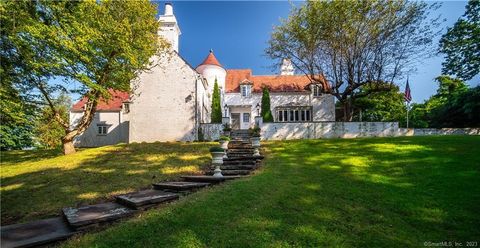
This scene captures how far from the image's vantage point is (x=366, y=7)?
18.5 m

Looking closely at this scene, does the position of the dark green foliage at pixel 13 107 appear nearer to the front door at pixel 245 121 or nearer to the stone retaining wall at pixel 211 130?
the stone retaining wall at pixel 211 130

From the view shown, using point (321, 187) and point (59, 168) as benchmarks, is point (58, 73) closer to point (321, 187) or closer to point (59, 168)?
point (59, 168)

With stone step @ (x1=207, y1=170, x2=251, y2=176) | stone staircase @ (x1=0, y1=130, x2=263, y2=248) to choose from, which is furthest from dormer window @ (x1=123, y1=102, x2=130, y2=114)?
stone staircase @ (x1=0, y1=130, x2=263, y2=248)

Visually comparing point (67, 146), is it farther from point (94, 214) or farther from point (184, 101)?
point (94, 214)

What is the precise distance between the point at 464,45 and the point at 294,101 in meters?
15.4

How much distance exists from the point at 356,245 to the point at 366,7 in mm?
19974

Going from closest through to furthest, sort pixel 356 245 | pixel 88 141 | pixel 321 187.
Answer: pixel 356 245
pixel 321 187
pixel 88 141

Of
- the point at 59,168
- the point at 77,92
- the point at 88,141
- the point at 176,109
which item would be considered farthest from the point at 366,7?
the point at 88,141

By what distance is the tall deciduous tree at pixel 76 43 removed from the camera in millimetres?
12180

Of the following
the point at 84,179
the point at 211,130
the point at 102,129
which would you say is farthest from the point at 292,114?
the point at 84,179

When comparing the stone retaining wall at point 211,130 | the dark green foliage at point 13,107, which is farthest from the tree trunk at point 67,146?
the stone retaining wall at point 211,130

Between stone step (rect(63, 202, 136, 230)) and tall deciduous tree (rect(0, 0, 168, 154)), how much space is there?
1008 centimetres

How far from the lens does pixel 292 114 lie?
90.4ft

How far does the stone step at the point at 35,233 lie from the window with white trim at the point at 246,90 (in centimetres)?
2418
